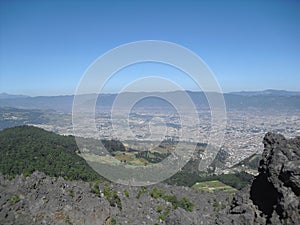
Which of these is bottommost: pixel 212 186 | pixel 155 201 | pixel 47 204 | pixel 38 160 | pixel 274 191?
pixel 212 186

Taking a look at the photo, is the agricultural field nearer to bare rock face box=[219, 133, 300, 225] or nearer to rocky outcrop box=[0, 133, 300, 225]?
rocky outcrop box=[0, 133, 300, 225]

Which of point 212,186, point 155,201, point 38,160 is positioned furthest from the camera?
point 212,186

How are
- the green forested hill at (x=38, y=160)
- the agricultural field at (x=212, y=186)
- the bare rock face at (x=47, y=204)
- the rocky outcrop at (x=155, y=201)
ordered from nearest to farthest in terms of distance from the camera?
1. the rocky outcrop at (x=155, y=201)
2. the bare rock face at (x=47, y=204)
3. the green forested hill at (x=38, y=160)
4. the agricultural field at (x=212, y=186)

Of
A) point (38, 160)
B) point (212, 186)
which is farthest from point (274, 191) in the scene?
point (212, 186)

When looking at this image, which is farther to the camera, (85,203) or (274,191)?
(85,203)

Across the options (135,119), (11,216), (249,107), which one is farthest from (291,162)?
(249,107)

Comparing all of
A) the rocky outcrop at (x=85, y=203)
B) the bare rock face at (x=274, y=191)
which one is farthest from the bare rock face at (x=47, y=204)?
the bare rock face at (x=274, y=191)

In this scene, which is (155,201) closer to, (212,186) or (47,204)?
(47,204)

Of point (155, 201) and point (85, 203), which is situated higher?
point (85, 203)

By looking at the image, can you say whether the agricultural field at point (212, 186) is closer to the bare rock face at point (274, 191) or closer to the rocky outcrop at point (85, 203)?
the rocky outcrop at point (85, 203)
